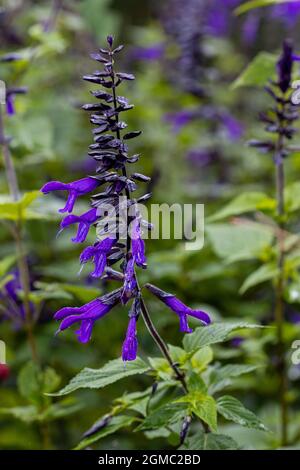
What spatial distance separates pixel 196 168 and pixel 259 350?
1.88 meters

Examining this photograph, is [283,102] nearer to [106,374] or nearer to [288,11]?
[106,374]

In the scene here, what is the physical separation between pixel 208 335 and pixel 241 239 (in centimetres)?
88

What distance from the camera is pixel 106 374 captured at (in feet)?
4.66

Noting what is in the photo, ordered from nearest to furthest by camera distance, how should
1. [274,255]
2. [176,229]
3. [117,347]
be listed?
[274,255]
[117,347]
[176,229]

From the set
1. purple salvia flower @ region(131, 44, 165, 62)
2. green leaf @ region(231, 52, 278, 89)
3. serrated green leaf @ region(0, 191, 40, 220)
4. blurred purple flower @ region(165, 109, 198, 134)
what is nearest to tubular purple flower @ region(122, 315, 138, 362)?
serrated green leaf @ region(0, 191, 40, 220)

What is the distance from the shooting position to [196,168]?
158 inches

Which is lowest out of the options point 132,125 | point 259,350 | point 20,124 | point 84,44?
point 259,350

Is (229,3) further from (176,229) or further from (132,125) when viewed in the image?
(176,229)

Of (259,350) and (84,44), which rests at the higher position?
(84,44)

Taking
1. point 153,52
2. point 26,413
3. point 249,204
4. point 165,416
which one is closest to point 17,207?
point 26,413

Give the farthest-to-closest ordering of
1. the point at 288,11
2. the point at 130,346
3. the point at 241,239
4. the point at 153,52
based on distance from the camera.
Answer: the point at 153,52 → the point at 288,11 → the point at 241,239 → the point at 130,346

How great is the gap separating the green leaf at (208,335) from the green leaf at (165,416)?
0.42ft

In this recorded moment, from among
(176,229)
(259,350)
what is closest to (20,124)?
(176,229)
